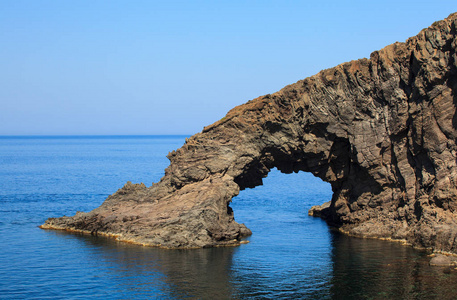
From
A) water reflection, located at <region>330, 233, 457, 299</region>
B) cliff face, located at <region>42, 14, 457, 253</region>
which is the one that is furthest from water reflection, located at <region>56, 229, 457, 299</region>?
cliff face, located at <region>42, 14, 457, 253</region>

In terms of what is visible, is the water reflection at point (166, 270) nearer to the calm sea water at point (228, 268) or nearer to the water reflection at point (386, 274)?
the calm sea water at point (228, 268)

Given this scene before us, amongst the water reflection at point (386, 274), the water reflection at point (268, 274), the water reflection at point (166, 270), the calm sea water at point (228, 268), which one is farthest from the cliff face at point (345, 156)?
the water reflection at point (386, 274)

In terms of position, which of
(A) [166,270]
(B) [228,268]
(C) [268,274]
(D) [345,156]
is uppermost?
(D) [345,156]

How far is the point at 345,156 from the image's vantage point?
67.6m

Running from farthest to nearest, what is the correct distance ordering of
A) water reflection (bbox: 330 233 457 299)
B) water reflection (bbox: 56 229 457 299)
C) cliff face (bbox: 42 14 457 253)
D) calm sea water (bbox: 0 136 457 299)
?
cliff face (bbox: 42 14 457 253)
calm sea water (bbox: 0 136 457 299)
water reflection (bbox: 56 229 457 299)
water reflection (bbox: 330 233 457 299)

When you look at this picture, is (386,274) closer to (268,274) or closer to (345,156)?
(268,274)

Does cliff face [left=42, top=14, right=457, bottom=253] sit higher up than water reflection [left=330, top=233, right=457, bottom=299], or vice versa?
cliff face [left=42, top=14, right=457, bottom=253]

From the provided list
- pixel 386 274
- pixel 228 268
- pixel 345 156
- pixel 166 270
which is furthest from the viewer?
pixel 345 156

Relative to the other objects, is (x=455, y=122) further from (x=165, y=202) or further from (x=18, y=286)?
(x=18, y=286)

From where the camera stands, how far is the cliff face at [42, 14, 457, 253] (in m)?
56.2

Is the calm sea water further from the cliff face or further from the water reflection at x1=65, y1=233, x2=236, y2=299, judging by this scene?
the cliff face

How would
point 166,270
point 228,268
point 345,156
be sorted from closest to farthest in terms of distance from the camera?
point 166,270 < point 228,268 < point 345,156

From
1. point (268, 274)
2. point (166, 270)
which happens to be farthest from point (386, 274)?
point (166, 270)

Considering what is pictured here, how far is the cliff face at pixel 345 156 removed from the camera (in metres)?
56.2
